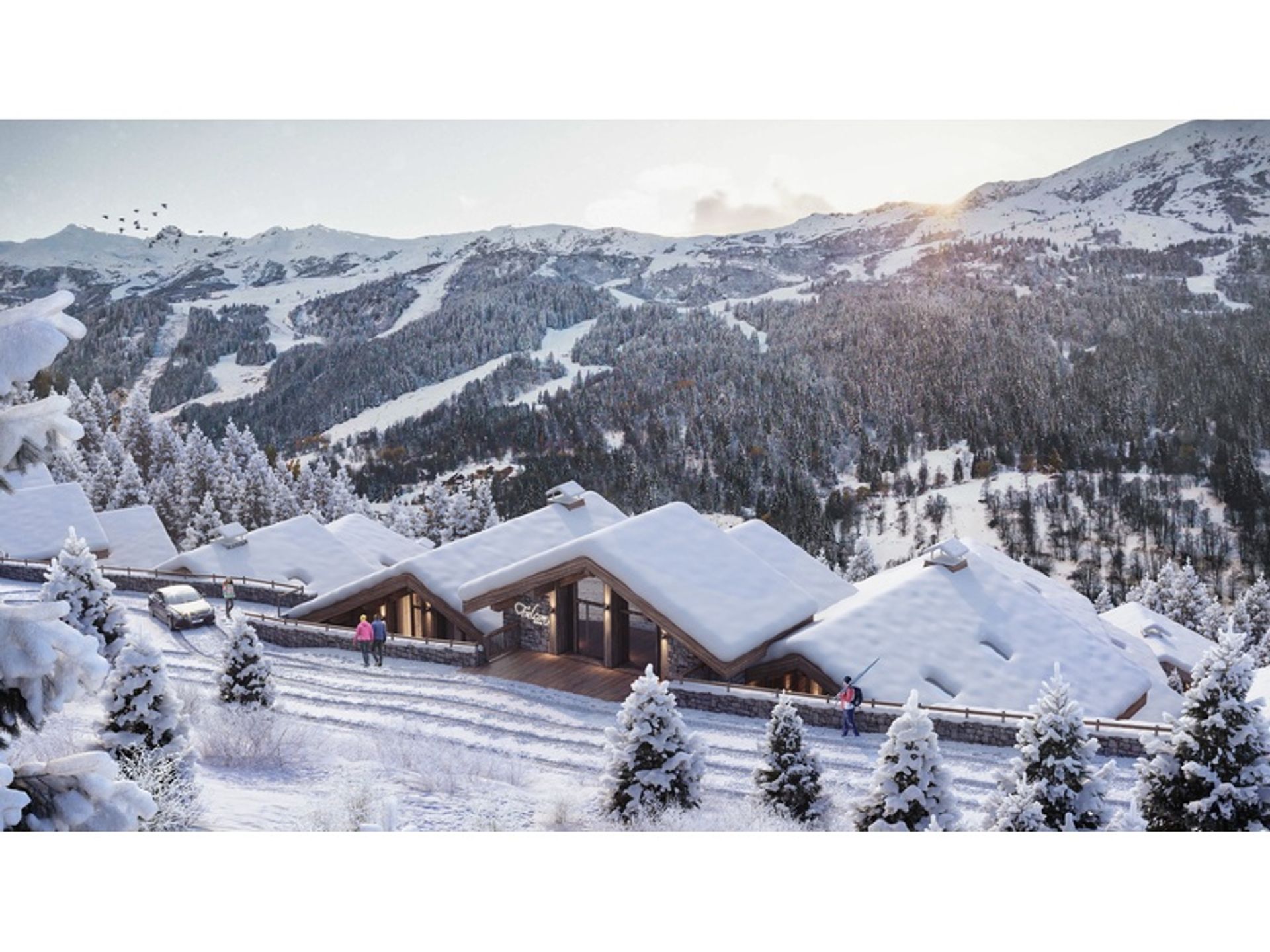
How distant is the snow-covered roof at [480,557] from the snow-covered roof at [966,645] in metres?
3.58

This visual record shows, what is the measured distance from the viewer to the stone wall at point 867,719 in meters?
8.91

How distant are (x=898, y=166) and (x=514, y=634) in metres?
6.75

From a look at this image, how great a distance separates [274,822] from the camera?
23.5 feet

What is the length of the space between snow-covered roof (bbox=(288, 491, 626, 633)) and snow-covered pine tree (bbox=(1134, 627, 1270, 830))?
6883mm

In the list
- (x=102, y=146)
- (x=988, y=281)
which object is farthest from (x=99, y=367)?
(x=988, y=281)

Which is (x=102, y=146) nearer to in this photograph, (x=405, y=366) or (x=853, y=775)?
(x=853, y=775)

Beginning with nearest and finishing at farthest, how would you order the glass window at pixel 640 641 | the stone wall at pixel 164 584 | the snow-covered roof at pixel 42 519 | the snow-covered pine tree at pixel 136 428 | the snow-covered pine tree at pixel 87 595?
the snow-covered pine tree at pixel 87 595
the glass window at pixel 640 641
the stone wall at pixel 164 584
the snow-covered roof at pixel 42 519
the snow-covered pine tree at pixel 136 428

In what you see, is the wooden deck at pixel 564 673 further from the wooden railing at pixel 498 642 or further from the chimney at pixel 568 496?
the chimney at pixel 568 496

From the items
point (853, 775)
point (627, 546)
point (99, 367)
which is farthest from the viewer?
point (99, 367)

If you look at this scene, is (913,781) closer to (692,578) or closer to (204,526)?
(692,578)

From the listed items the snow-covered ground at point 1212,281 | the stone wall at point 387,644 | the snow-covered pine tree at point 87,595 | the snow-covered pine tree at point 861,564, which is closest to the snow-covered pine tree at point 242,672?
the snow-covered pine tree at point 87,595

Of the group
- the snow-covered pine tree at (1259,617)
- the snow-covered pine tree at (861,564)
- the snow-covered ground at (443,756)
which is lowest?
the snow-covered pine tree at (1259,617)

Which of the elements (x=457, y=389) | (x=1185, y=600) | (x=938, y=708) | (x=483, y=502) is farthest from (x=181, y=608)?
(x=1185, y=600)
